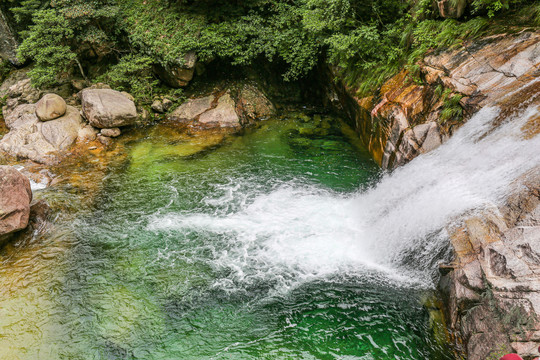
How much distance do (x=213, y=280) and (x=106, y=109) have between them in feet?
31.0

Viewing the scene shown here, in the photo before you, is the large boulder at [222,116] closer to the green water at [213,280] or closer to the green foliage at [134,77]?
the green foliage at [134,77]

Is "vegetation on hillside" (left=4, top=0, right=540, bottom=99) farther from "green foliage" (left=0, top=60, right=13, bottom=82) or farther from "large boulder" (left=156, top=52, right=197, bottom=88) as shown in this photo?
"green foliage" (left=0, top=60, right=13, bottom=82)

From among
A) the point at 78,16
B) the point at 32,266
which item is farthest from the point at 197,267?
the point at 78,16

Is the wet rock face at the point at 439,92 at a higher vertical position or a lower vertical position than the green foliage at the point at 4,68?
lower

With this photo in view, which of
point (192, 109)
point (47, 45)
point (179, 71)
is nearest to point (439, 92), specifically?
point (192, 109)

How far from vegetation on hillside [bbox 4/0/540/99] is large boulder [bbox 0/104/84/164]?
199 cm

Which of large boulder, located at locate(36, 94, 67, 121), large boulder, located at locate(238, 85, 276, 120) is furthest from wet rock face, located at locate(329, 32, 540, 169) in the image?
large boulder, located at locate(36, 94, 67, 121)

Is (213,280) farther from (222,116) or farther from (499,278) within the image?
(222,116)

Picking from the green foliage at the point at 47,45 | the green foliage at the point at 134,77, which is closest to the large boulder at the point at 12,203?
the green foliage at the point at 47,45

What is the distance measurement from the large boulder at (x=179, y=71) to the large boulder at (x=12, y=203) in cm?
825

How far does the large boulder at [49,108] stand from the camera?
12.4 meters

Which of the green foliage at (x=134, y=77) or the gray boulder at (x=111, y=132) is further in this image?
the green foliage at (x=134, y=77)

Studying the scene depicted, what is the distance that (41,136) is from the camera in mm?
12172

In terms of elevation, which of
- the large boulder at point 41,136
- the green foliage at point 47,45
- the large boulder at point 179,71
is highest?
the green foliage at point 47,45
